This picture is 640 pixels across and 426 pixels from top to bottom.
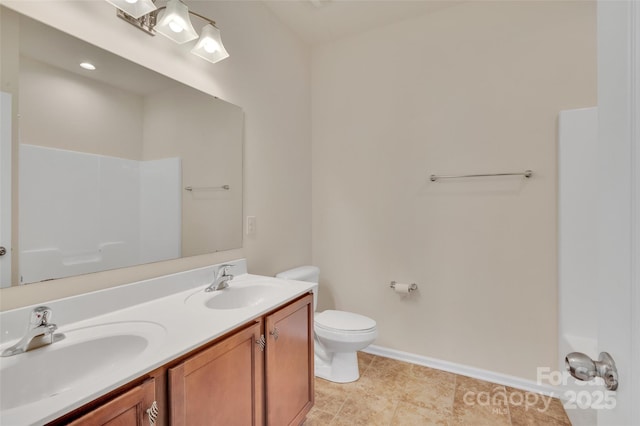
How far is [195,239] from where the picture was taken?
62.5 inches

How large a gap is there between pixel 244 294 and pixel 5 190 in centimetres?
104

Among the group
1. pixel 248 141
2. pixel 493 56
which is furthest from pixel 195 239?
pixel 493 56

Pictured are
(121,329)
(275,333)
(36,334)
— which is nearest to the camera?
(36,334)

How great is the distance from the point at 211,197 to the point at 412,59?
6.08 ft

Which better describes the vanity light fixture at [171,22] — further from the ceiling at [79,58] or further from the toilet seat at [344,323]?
the toilet seat at [344,323]

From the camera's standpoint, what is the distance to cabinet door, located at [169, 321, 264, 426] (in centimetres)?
87

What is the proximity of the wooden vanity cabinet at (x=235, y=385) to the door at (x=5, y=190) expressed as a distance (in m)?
0.62

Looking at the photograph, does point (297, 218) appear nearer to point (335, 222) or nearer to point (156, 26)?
point (335, 222)

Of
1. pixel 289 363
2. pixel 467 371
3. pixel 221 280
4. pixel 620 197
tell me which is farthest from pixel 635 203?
pixel 467 371

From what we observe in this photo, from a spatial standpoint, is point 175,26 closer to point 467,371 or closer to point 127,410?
point 127,410

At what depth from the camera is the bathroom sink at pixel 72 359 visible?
2.58 ft

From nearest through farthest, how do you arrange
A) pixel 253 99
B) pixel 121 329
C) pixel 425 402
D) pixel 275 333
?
pixel 121 329 < pixel 275 333 < pixel 425 402 < pixel 253 99

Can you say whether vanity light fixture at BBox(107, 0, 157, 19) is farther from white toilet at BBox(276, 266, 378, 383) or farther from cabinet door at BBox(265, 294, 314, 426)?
white toilet at BBox(276, 266, 378, 383)

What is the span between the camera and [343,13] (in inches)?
88.1
